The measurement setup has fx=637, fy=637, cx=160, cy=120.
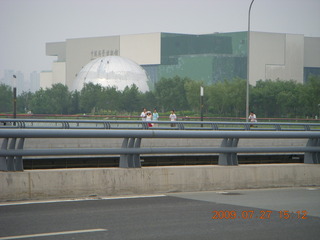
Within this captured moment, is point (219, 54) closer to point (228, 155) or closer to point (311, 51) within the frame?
point (311, 51)

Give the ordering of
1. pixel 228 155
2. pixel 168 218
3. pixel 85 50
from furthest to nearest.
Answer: pixel 85 50
pixel 228 155
pixel 168 218

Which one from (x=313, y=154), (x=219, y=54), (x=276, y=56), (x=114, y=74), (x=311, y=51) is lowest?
(x=313, y=154)

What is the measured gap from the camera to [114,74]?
118812mm

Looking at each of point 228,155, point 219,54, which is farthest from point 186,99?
point 228,155

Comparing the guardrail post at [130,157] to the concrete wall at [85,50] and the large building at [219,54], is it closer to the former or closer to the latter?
the large building at [219,54]

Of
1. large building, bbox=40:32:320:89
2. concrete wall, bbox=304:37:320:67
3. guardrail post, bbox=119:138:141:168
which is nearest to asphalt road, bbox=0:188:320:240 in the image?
guardrail post, bbox=119:138:141:168

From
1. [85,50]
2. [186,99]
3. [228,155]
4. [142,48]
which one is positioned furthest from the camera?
[85,50]

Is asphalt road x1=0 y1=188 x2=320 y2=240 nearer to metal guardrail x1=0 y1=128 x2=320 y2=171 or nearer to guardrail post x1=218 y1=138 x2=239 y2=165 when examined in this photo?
metal guardrail x1=0 y1=128 x2=320 y2=171

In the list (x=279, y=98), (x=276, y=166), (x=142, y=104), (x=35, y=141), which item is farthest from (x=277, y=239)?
(x=142, y=104)

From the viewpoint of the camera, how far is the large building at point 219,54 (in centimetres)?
11819

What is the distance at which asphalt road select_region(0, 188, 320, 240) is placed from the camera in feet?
24.8

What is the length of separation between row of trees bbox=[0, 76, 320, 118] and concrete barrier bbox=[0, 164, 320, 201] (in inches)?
2561
